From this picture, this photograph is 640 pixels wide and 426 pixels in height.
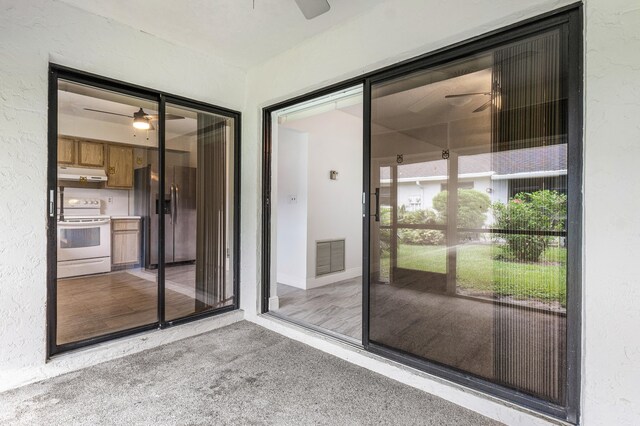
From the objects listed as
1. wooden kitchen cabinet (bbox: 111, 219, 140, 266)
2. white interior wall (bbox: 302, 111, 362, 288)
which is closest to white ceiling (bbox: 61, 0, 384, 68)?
white interior wall (bbox: 302, 111, 362, 288)

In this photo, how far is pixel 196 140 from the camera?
3195 mm

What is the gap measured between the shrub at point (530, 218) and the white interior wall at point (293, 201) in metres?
3.04

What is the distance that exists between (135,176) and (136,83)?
242 centimetres

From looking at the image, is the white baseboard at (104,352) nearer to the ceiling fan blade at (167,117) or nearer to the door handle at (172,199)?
the door handle at (172,199)

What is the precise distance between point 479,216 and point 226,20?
7.82 feet

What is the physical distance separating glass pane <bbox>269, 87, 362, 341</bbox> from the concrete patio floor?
1394mm

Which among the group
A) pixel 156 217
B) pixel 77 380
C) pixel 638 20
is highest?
pixel 638 20

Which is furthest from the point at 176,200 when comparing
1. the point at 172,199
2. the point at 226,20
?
the point at 226,20

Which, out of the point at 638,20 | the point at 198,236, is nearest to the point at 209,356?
the point at 198,236

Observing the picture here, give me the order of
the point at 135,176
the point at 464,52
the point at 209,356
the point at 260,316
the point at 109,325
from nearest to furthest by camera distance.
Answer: the point at 464,52 → the point at 209,356 → the point at 109,325 → the point at 260,316 → the point at 135,176

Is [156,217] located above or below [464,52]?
below

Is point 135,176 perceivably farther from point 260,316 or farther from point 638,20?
point 638,20

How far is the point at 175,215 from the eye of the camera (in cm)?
298

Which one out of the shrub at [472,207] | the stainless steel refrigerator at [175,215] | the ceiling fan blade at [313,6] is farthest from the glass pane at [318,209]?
the shrub at [472,207]
